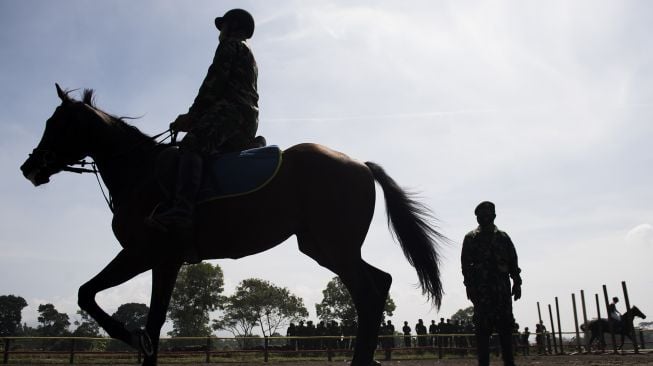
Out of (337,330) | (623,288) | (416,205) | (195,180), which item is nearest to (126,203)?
(195,180)

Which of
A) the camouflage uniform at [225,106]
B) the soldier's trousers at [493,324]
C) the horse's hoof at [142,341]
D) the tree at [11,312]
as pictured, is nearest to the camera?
the horse's hoof at [142,341]

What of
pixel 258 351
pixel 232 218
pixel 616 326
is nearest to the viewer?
pixel 232 218

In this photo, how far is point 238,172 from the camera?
4895mm

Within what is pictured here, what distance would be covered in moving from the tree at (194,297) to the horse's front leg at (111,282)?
178ft

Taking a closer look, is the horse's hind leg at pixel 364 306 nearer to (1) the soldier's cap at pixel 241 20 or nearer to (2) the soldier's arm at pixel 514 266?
(1) the soldier's cap at pixel 241 20

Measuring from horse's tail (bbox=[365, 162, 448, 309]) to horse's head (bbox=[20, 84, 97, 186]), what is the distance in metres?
3.15

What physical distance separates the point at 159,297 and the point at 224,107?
1.94 metres

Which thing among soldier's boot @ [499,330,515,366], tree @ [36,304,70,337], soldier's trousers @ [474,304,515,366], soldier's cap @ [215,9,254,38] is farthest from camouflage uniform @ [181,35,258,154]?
tree @ [36,304,70,337]

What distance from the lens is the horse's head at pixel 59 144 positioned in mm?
5082

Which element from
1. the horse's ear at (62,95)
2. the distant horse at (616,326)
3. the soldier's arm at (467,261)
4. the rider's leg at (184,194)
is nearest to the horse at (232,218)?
the horse's ear at (62,95)

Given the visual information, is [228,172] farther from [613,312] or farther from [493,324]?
[613,312]

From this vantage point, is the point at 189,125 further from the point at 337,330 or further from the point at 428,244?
the point at 337,330

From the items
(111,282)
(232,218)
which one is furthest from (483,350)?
(111,282)

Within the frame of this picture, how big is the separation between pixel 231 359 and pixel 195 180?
18.8 m
